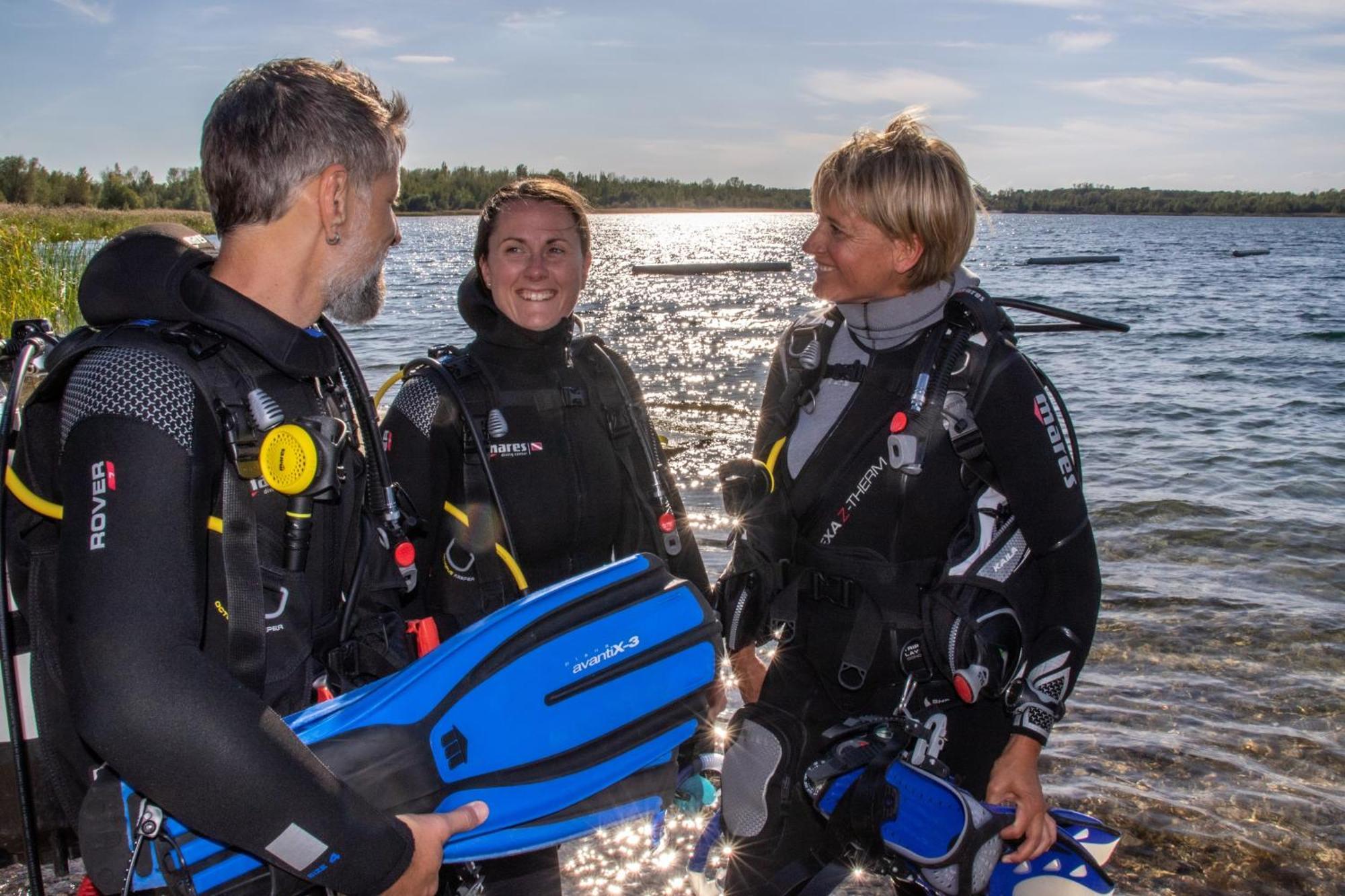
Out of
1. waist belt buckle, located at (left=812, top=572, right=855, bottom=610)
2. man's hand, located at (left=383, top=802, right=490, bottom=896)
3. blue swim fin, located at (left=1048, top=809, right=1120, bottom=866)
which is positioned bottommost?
blue swim fin, located at (left=1048, top=809, right=1120, bottom=866)

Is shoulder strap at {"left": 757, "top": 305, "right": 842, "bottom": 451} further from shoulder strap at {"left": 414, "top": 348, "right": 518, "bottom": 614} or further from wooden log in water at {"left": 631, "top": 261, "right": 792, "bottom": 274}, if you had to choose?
wooden log in water at {"left": 631, "top": 261, "right": 792, "bottom": 274}

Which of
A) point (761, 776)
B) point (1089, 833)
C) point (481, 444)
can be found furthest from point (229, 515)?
point (1089, 833)

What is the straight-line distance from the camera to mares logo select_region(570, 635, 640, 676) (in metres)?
2.25

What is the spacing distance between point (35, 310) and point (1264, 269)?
189 ft

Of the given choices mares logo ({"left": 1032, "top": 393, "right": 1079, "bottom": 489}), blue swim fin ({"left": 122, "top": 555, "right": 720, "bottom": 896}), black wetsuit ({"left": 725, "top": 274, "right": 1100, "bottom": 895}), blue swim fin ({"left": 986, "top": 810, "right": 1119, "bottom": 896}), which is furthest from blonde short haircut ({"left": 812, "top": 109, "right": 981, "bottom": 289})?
blue swim fin ({"left": 986, "top": 810, "right": 1119, "bottom": 896})

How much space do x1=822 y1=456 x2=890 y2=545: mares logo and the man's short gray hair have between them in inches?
66.8

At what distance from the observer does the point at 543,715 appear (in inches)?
86.5

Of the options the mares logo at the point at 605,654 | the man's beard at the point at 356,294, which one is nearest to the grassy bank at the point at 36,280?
the man's beard at the point at 356,294

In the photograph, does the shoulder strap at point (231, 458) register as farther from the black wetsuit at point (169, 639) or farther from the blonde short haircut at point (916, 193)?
the blonde short haircut at point (916, 193)

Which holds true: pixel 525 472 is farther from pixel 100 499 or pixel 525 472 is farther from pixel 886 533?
pixel 100 499

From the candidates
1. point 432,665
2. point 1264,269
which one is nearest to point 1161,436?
point 432,665

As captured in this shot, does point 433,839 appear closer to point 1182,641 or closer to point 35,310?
point 1182,641

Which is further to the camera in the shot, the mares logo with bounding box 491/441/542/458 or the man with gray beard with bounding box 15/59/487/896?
the mares logo with bounding box 491/441/542/458

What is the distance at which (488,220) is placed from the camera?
11.8ft
